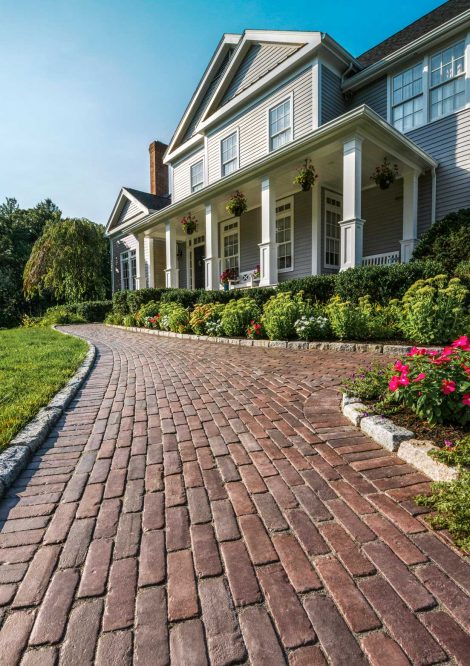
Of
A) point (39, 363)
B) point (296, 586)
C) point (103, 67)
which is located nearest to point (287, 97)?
point (103, 67)

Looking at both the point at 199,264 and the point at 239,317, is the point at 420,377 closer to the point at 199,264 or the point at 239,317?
the point at 239,317

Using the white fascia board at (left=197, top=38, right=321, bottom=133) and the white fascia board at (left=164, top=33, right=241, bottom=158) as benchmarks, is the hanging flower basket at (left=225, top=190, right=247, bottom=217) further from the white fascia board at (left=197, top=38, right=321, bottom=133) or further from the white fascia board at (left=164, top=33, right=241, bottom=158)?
the white fascia board at (left=164, top=33, right=241, bottom=158)

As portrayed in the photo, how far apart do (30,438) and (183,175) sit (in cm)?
1618

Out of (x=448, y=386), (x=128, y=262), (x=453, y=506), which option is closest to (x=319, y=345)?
(x=448, y=386)

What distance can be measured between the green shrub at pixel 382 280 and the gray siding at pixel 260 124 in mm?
5584

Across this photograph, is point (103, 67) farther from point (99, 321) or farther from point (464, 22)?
point (99, 321)

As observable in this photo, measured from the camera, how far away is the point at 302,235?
457 inches

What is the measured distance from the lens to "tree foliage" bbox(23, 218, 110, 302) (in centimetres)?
1938

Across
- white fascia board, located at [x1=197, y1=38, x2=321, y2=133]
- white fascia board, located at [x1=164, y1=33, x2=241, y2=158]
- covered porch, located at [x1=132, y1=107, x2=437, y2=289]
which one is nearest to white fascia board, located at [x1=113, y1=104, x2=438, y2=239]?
covered porch, located at [x1=132, y1=107, x2=437, y2=289]

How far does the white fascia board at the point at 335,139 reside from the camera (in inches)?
301

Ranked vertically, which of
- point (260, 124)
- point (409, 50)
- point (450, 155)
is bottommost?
point (450, 155)

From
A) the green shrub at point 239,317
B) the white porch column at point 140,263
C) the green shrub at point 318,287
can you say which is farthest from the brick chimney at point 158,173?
the green shrub at point 318,287

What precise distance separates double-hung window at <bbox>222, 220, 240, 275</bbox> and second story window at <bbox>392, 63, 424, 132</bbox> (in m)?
6.15

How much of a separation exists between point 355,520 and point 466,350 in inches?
70.9
